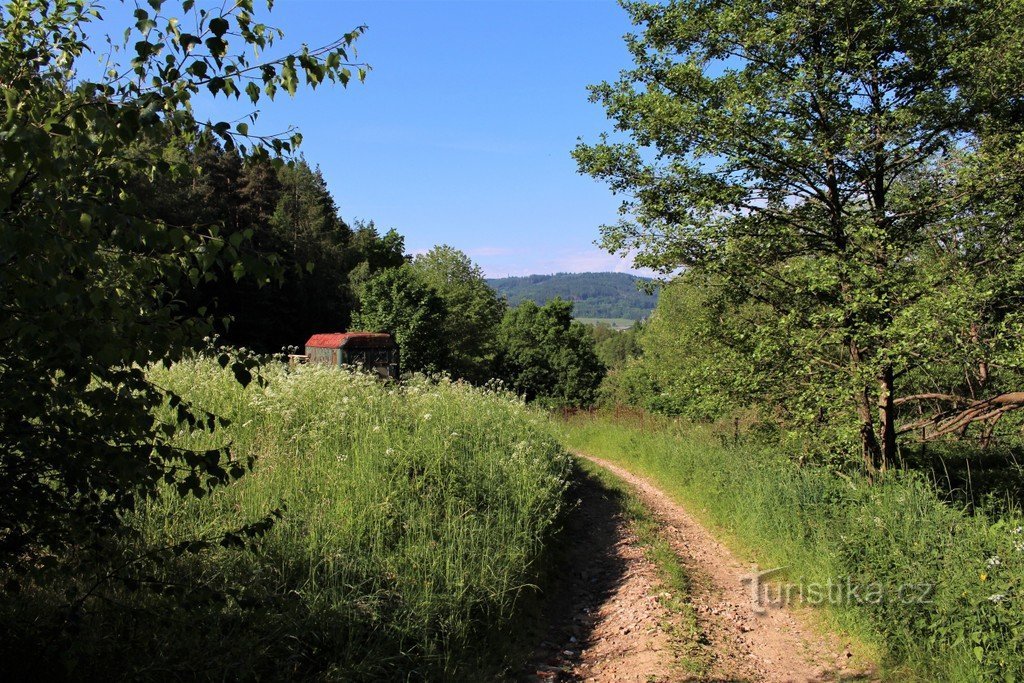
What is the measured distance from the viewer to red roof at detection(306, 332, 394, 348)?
2518cm

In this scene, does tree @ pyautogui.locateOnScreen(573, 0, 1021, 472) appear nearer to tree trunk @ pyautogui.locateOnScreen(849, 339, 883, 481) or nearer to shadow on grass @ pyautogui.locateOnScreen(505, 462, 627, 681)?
tree trunk @ pyautogui.locateOnScreen(849, 339, 883, 481)

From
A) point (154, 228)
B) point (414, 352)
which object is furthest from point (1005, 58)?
point (414, 352)

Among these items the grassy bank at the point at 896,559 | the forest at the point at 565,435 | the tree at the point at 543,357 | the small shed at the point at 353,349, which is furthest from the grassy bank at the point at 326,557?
the tree at the point at 543,357

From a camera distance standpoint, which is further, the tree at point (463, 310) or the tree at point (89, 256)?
the tree at point (463, 310)

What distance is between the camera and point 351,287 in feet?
188

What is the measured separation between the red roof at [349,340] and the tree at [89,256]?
21.8 m

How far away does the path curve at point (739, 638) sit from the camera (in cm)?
584

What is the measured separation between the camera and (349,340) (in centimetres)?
2506

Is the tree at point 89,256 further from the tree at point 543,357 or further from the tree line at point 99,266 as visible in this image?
the tree at point 543,357

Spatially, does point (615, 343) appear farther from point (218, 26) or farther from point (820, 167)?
point (218, 26)

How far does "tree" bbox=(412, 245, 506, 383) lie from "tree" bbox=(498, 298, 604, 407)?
5.10 ft

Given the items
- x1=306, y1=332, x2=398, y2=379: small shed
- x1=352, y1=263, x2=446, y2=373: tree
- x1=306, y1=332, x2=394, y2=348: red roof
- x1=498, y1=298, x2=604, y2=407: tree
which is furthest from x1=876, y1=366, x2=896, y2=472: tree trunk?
x1=498, y1=298, x2=604, y2=407: tree

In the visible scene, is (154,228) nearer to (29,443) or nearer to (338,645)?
(29,443)

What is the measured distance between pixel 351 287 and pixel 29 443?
5536 cm
